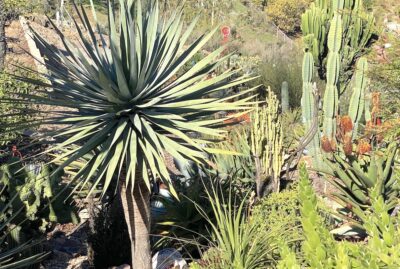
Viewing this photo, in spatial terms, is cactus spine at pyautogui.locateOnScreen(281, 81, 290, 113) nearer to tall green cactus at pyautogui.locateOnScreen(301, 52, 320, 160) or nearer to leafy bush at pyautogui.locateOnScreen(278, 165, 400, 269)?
tall green cactus at pyautogui.locateOnScreen(301, 52, 320, 160)

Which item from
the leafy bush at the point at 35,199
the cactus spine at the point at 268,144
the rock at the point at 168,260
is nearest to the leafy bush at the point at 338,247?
the rock at the point at 168,260

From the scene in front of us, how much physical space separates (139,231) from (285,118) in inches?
361

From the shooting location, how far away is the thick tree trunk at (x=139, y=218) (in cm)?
468

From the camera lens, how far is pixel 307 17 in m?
12.5

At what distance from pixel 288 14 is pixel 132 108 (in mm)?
33712

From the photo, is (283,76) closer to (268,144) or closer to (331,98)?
(331,98)

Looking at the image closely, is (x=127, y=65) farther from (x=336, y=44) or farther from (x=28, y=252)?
(x=336, y=44)

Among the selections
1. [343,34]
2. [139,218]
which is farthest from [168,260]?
[343,34]

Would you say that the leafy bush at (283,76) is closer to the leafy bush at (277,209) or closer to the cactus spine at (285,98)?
the cactus spine at (285,98)

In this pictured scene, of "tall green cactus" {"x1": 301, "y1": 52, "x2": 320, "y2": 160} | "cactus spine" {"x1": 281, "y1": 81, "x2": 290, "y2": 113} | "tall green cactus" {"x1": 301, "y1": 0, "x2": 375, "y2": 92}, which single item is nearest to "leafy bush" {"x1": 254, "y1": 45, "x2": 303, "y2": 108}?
"cactus spine" {"x1": 281, "y1": 81, "x2": 290, "y2": 113}

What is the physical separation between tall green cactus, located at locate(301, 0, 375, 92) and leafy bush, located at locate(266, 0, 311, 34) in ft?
77.5

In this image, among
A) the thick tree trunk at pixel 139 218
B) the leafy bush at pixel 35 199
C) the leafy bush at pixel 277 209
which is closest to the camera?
the thick tree trunk at pixel 139 218

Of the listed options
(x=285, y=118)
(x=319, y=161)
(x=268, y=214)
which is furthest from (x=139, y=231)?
(x=285, y=118)

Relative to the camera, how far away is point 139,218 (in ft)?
15.5
